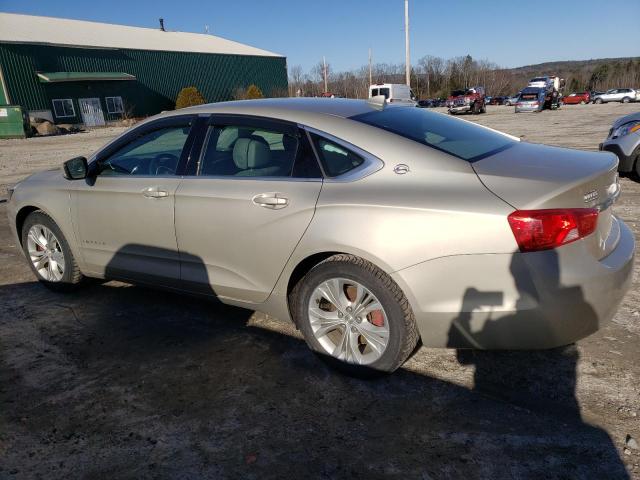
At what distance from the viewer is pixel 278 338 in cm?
352

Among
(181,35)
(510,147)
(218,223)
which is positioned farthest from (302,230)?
(181,35)

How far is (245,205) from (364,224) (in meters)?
0.84

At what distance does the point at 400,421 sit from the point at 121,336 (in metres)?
2.17

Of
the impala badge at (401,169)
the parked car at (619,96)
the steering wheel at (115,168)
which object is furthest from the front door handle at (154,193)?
the parked car at (619,96)

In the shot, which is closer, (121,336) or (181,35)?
(121,336)

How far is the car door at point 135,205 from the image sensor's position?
355 centimetres

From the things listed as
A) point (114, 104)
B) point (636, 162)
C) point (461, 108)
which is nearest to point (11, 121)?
point (114, 104)

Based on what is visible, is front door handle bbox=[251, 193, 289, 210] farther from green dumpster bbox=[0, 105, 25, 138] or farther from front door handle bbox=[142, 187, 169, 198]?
green dumpster bbox=[0, 105, 25, 138]

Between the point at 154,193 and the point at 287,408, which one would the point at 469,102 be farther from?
the point at 287,408

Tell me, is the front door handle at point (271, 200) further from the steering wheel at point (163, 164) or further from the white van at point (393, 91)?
the white van at point (393, 91)

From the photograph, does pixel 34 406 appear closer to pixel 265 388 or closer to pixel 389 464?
pixel 265 388

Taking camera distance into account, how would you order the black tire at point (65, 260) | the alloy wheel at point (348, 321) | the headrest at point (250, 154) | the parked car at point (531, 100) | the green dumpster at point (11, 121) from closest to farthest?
the alloy wheel at point (348, 321) → the headrest at point (250, 154) → the black tire at point (65, 260) → the green dumpster at point (11, 121) → the parked car at point (531, 100)

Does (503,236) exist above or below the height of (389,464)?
above

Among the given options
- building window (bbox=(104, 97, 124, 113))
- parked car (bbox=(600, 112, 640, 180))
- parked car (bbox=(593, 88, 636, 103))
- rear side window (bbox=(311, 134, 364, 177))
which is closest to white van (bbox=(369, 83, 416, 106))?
parked car (bbox=(600, 112, 640, 180))
